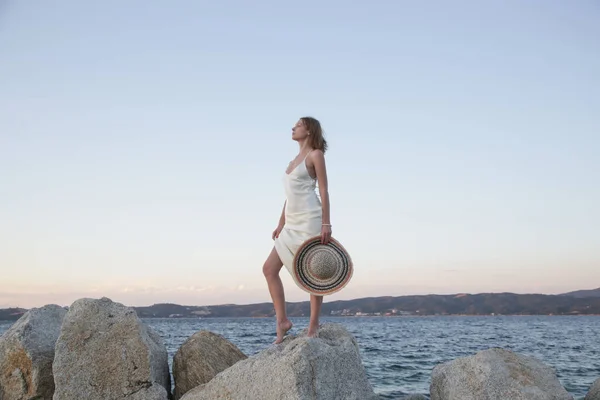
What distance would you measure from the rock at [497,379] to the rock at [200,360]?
3009 millimetres

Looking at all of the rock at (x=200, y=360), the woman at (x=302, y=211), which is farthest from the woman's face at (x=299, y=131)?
the rock at (x=200, y=360)

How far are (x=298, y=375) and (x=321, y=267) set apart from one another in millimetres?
1350

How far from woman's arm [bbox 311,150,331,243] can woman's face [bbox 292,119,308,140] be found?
1.05 feet

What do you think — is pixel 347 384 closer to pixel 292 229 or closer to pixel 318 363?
pixel 318 363

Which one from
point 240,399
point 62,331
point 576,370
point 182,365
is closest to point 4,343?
point 62,331

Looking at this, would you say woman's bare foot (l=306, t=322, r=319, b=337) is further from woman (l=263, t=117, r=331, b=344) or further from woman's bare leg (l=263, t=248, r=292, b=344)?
woman's bare leg (l=263, t=248, r=292, b=344)

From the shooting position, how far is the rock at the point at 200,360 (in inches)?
342

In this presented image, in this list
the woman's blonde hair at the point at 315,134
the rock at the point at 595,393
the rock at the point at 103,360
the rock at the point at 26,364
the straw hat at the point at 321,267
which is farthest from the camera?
the rock at the point at 595,393

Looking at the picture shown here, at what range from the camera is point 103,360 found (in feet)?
25.9

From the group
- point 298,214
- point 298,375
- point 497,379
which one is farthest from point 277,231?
point 497,379

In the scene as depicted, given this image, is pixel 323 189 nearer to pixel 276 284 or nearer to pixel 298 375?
pixel 276 284

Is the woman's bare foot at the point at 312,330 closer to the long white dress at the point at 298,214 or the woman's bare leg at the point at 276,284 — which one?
the woman's bare leg at the point at 276,284

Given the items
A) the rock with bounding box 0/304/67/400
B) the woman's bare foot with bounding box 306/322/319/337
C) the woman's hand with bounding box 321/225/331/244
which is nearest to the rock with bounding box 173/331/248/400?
the rock with bounding box 0/304/67/400

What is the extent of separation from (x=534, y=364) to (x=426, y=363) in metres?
18.2
